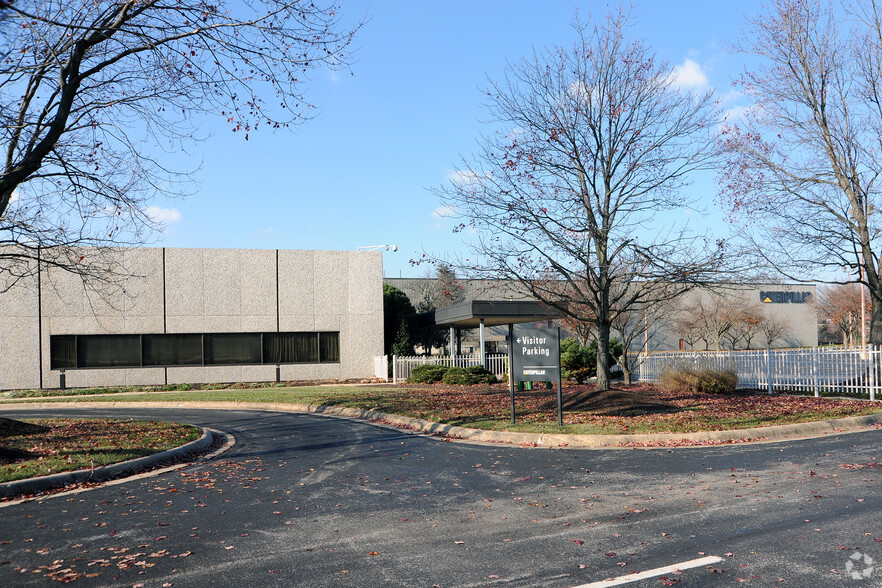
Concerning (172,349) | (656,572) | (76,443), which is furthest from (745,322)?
(656,572)

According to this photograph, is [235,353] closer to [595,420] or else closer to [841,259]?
[595,420]

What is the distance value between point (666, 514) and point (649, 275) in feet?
33.9

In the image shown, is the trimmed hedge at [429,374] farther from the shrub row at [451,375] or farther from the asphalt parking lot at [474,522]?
the asphalt parking lot at [474,522]

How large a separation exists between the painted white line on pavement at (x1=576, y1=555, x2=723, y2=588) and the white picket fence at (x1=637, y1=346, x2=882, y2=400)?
53.0ft

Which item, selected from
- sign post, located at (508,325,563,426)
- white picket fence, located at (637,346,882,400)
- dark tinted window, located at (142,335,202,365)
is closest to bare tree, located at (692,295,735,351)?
white picket fence, located at (637,346,882,400)

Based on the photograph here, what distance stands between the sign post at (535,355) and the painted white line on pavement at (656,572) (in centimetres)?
837

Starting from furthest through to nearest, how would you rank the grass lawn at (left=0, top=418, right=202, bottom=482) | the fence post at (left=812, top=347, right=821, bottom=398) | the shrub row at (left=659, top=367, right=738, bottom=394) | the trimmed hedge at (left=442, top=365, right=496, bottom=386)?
the trimmed hedge at (left=442, top=365, right=496, bottom=386)
the shrub row at (left=659, top=367, right=738, bottom=394)
the fence post at (left=812, top=347, right=821, bottom=398)
the grass lawn at (left=0, top=418, right=202, bottom=482)

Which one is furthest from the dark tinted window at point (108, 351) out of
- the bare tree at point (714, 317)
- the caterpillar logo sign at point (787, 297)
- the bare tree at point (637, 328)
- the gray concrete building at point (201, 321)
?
the caterpillar logo sign at point (787, 297)

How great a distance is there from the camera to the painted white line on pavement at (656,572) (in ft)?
15.8

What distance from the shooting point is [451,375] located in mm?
26906

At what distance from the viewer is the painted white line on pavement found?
4828mm

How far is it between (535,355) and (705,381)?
903 centimetres

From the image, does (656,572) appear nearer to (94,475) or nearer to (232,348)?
(94,475)

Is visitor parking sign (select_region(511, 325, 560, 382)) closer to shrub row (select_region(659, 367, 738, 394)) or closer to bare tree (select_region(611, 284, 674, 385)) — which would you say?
bare tree (select_region(611, 284, 674, 385))
